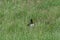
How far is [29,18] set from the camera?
529 cm

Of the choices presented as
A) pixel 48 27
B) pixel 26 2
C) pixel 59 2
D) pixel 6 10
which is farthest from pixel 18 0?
pixel 48 27

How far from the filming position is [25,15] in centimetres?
543

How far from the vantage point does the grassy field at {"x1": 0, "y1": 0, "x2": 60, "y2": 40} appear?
441 centimetres

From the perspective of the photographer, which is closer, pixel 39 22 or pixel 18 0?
pixel 39 22

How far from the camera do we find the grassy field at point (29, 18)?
4410mm

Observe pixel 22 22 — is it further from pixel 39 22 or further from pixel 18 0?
pixel 18 0

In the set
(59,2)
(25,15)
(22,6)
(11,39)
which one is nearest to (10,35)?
(11,39)

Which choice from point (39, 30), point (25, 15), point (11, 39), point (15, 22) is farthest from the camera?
point (25, 15)

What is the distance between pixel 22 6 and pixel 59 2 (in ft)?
3.25

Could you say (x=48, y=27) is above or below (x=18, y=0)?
below

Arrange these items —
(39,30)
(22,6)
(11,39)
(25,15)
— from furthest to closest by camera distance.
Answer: (22,6) → (25,15) → (39,30) → (11,39)

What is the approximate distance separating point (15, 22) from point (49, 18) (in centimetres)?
84

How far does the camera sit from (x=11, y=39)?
14.1 ft

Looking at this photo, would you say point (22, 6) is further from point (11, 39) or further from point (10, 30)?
point (11, 39)
